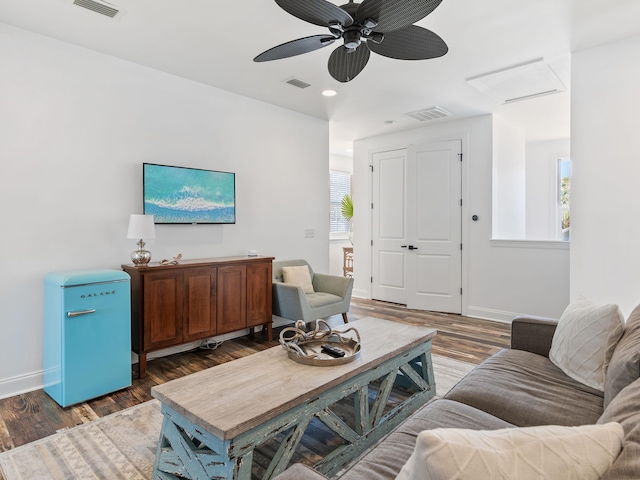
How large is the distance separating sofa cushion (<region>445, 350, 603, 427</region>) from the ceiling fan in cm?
182

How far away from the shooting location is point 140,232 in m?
3.10

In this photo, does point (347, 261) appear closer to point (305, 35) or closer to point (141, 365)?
point (141, 365)

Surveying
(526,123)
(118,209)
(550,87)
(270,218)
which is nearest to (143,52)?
(118,209)

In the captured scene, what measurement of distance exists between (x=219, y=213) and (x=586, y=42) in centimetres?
364

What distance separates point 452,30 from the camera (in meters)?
2.84

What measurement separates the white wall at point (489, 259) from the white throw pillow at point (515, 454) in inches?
172

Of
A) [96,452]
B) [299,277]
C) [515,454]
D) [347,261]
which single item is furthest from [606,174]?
[347,261]

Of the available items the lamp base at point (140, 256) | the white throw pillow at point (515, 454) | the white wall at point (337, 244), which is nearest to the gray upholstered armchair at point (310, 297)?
the lamp base at point (140, 256)

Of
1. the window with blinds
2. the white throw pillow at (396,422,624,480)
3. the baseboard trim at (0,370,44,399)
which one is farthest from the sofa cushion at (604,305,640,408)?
the window with blinds

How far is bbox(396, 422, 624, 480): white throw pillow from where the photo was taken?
25.6 inches

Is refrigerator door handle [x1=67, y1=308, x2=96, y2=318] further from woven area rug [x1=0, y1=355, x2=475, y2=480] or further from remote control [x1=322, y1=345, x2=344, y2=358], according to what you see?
remote control [x1=322, y1=345, x2=344, y2=358]

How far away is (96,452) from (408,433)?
1.75 metres

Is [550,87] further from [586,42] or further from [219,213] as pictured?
[219,213]

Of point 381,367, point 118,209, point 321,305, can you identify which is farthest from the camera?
point 321,305
